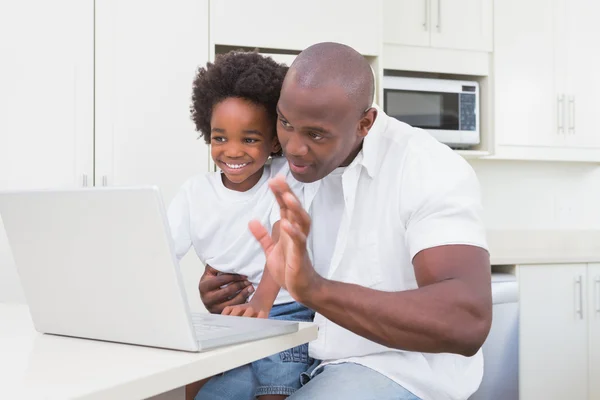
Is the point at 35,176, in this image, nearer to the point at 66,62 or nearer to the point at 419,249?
the point at 66,62

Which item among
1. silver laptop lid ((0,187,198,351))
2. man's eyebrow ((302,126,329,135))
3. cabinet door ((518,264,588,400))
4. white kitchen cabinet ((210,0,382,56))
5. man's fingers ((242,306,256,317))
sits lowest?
cabinet door ((518,264,588,400))

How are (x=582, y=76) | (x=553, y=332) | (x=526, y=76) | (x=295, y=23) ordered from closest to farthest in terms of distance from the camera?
(x=295, y=23), (x=553, y=332), (x=526, y=76), (x=582, y=76)

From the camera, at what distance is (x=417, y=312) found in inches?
42.1

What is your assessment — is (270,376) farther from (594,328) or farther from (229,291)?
(594,328)

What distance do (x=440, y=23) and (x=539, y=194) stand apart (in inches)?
41.9

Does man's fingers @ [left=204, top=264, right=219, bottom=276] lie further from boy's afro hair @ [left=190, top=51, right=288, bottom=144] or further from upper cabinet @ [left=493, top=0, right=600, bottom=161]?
upper cabinet @ [left=493, top=0, right=600, bottom=161]

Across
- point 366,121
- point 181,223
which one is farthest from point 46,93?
point 366,121

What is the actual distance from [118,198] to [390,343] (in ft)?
1.47

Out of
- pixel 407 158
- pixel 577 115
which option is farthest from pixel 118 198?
pixel 577 115

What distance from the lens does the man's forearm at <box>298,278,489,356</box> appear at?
106cm

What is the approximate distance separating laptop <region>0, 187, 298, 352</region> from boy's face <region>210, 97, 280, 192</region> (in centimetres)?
53

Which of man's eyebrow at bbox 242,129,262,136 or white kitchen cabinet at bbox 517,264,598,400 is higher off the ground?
man's eyebrow at bbox 242,129,262,136

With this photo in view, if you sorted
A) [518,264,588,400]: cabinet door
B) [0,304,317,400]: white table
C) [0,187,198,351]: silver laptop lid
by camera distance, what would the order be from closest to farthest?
[0,304,317,400]: white table → [0,187,198,351]: silver laptop lid → [518,264,588,400]: cabinet door

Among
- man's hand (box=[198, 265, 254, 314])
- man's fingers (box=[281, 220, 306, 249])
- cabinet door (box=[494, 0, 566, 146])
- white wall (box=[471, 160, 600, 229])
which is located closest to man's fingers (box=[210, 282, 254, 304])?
man's hand (box=[198, 265, 254, 314])
